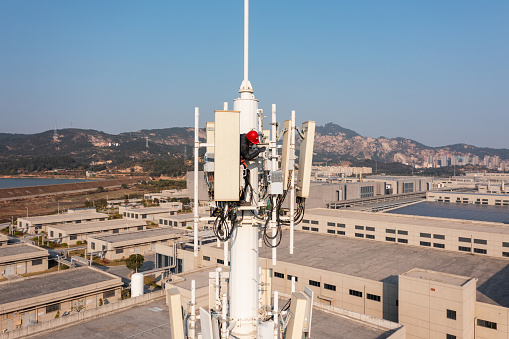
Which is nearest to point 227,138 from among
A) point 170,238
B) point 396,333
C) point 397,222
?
point 396,333

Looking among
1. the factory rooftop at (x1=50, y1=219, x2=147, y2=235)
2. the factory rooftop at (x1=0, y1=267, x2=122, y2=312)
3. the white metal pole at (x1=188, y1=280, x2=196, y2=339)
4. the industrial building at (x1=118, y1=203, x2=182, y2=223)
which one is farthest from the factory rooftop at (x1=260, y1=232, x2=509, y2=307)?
the industrial building at (x1=118, y1=203, x2=182, y2=223)

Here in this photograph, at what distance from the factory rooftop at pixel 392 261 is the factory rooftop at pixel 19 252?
29.5 meters

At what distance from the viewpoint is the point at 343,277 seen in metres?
29.7

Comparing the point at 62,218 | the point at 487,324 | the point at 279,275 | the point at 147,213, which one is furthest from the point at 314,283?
the point at 62,218

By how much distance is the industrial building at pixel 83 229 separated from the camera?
61219 millimetres

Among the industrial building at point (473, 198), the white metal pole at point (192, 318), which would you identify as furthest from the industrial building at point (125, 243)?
the industrial building at point (473, 198)

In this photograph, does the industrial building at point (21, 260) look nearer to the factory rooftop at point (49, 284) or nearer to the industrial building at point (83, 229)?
the factory rooftop at point (49, 284)

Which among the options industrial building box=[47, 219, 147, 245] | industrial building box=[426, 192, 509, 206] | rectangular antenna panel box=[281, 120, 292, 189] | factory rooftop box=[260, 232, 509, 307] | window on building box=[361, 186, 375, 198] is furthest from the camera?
window on building box=[361, 186, 375, 198]

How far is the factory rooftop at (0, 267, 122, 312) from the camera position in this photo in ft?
97.9

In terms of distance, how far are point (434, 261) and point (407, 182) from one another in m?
76.8

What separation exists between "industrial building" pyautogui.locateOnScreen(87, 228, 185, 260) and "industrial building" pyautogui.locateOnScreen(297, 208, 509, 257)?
72.3 feet

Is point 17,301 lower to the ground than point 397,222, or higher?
lower

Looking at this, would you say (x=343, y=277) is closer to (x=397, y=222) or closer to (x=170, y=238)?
(x=397, y=222)

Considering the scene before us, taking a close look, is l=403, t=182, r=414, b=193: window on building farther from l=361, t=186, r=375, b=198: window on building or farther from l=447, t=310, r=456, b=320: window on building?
l=447, t=310, r=456, b=320: window on building
